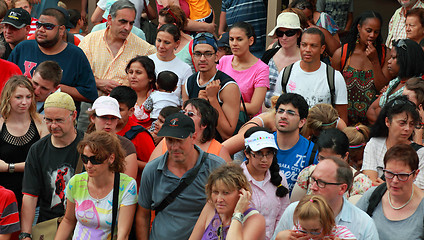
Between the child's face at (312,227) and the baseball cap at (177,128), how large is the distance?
49.2 inches

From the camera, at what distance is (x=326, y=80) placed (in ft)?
24.1

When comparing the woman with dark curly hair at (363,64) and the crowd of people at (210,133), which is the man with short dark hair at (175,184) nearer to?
the crowd of people at (210,133)

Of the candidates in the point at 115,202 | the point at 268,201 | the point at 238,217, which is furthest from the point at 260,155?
the point at 115,202

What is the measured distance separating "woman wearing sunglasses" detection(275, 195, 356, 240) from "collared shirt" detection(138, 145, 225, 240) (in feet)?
3.19

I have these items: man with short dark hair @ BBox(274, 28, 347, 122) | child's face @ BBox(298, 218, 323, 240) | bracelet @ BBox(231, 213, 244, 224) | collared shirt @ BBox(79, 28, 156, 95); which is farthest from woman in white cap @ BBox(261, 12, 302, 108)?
child's face @ BBox(298, 218, 323, 240)

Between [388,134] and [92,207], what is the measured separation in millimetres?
2727

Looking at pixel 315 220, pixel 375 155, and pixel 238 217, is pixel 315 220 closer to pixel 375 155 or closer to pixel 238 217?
pixel 238 217

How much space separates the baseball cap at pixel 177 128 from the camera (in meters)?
5.28

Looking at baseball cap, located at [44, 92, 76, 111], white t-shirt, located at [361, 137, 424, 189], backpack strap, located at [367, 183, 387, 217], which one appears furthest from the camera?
white t-shirt, located at [361, 137, 424, 189]

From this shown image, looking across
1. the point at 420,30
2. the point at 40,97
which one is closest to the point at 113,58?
the point at 40,97

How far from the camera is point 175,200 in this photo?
5328mm

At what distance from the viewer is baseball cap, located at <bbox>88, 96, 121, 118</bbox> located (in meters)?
6.10

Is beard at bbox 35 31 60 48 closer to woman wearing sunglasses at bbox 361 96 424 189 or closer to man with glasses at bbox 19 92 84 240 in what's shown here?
man with glasses at bbox 19 92 84 240

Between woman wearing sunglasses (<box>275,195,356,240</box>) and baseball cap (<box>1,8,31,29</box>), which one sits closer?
woman wearing sunglasses (<box>275,195,356,240</box>)
